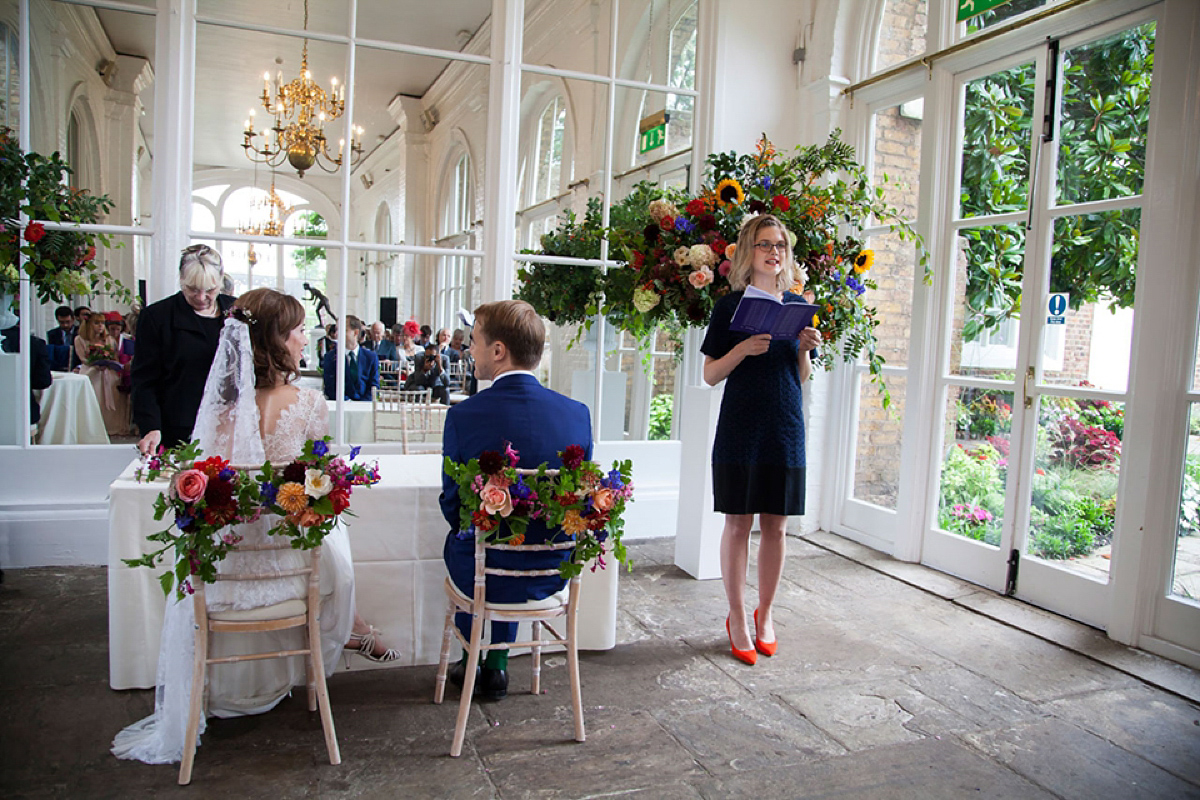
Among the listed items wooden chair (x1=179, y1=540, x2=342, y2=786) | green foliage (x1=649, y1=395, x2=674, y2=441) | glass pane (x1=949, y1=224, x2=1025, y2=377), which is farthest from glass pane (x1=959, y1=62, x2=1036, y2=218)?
wooden chair (x1=179, y1=540, x2=342, y2=786)

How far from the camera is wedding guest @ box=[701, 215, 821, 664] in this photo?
3031 mm

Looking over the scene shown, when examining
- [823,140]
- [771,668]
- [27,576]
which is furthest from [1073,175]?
[27,576]

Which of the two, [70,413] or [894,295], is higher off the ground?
[894,295]

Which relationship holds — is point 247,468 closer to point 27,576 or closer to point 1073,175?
point 27,576

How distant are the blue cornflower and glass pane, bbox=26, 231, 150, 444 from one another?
231cm

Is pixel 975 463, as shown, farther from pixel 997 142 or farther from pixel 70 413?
pixel 70 413

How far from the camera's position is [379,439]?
14.3 feet

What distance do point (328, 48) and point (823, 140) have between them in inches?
114

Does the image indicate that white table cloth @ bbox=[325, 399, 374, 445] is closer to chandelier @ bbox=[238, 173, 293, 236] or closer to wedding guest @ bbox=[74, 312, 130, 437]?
wedding guest @ bbox=[74, 312, 130, 437]

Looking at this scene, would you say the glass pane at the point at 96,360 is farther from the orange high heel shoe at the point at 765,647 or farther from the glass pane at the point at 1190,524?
the glass pane at the point at 1190,524

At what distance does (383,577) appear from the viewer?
2.80 metres

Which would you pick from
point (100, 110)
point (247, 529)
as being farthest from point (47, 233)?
point (247, 529)

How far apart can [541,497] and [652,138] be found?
327 cm

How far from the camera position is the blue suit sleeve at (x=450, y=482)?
2.34m
